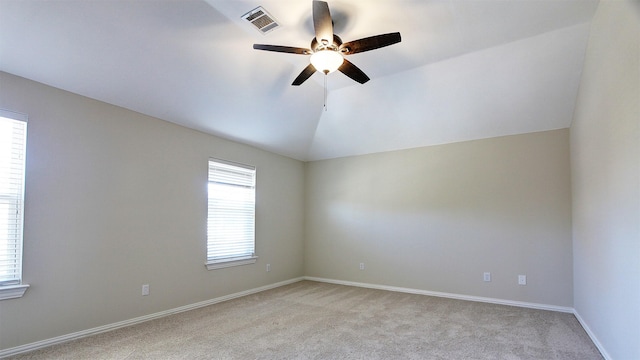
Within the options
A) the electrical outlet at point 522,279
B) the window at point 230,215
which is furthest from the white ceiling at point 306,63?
the electrical outlet at point 522,279

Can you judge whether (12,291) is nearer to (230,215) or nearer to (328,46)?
(230,215)

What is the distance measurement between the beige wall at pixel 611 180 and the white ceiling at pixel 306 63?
50 centimetres

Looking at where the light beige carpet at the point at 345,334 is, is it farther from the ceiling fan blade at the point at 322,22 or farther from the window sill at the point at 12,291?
the ceiling fan blade at the point at 322,22

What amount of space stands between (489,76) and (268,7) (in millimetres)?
2676

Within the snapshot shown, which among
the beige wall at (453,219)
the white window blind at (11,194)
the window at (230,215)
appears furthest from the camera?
the window at (230,215)

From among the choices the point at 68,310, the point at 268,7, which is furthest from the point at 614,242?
the point at 68,310

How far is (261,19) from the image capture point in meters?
2.94

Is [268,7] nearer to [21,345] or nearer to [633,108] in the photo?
[633,108]

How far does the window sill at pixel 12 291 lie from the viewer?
264 cm

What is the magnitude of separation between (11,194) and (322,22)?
296 centimetres

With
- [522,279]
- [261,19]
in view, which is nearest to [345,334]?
[522,279]

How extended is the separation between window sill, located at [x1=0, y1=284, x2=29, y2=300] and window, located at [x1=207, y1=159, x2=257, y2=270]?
193cm

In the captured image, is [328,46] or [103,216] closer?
[328,46]

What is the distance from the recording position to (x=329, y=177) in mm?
6121
